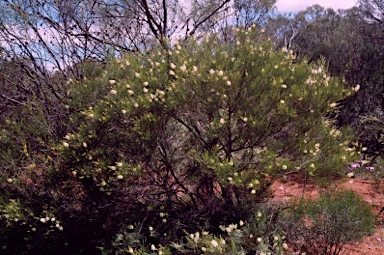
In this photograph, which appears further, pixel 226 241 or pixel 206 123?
pixel 206 123

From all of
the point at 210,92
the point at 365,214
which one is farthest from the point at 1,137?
the point at 365,214

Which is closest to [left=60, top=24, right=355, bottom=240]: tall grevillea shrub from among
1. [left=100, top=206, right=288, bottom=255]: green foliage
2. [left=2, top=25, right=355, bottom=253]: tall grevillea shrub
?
[left=2, top=25, right=355, bottom=253]: tall grevillea shrub

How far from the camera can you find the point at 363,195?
6992mm

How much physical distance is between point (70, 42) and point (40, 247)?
8.64 feet

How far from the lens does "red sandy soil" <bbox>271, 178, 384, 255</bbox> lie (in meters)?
4.89

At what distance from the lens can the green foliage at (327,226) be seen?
14.0ft

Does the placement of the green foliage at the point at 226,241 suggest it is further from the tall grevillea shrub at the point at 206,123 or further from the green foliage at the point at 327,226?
the green foliage at the point at 327,226

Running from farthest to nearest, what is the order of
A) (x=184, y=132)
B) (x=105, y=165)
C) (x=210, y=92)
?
(x=184, y=132) < (x=105, y=165) < (x=210, y=92)

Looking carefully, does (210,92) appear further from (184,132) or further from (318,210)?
(318,210)

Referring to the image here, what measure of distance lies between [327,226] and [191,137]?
1.79 m

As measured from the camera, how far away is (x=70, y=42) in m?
5.26

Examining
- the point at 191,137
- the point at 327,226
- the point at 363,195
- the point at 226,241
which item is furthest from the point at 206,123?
the point at 363,195

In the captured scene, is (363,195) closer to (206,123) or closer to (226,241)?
(226,241)

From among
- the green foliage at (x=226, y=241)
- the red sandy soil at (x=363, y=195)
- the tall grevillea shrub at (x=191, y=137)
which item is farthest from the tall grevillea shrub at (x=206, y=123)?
the red sandy soil at (x=363, y=195)
